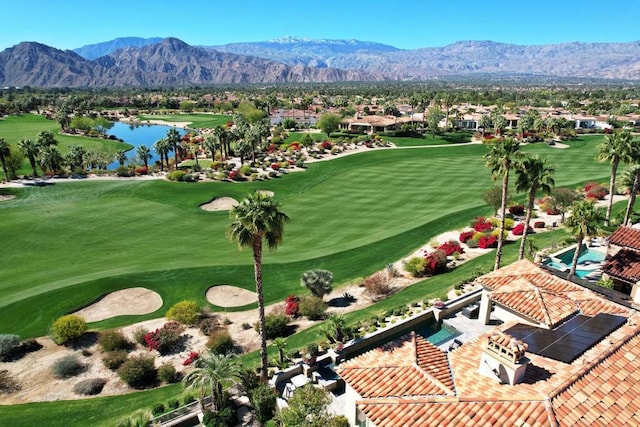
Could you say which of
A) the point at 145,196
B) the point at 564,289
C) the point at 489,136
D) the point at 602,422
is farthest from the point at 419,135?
the point at 602,422

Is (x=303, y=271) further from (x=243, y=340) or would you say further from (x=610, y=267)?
(x=610, y=267)

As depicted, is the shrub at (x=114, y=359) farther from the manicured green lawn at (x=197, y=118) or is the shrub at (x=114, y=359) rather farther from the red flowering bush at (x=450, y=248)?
the manicured green lawn at (x=197, y=118)

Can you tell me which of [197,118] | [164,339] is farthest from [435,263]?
[197,118]

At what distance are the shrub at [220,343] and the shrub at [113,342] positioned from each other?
529 cm

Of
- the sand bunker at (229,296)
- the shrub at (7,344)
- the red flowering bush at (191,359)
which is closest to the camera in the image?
the red flowering bush at (191,359)

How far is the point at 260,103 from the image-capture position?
601ft

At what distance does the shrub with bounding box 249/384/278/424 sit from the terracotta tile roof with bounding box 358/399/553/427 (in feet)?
18.7

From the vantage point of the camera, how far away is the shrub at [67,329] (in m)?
26.0

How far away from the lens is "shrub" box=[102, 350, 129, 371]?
2403 centimetres

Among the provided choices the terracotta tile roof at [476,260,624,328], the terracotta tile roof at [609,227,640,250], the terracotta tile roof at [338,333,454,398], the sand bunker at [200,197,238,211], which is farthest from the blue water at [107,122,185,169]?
the terracotta tile roof at [609,227,640,250]

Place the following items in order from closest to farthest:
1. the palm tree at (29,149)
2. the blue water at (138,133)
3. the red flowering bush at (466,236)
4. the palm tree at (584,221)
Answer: the palm tree at (584,221)
the red flowering bush at (466,236)
the palm tree at (29,149)
the blue water at (138,133)

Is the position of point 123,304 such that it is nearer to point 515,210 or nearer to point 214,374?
point 214,374

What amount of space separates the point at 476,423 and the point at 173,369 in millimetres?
17020

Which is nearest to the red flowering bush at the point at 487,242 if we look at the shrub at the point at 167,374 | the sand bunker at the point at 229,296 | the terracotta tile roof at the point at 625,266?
the terracotta tile roof at the point at 625,266
